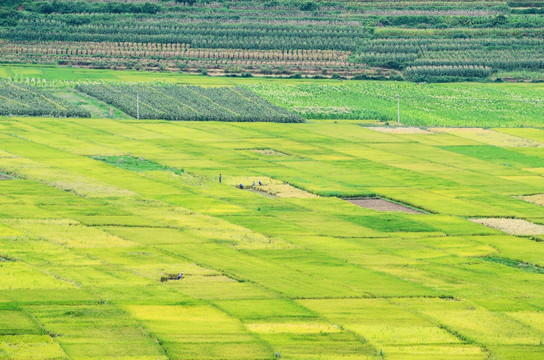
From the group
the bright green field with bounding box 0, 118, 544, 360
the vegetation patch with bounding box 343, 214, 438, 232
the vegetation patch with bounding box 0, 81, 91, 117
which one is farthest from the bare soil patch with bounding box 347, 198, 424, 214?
the vegetation patch with bounding box 0, 81, 91, 117

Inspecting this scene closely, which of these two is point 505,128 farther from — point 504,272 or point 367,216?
point 504,272

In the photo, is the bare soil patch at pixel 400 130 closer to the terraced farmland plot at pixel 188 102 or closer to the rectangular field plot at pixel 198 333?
the terraced farmland plot at pixel 188 102

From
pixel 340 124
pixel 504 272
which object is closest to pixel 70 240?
pixel 504 272

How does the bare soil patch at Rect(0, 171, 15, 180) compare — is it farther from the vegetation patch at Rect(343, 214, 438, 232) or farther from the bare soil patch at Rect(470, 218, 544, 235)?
the bare soil patch at Rect(470, 218, 544, 235)

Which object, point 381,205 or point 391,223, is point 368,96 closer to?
point 381,205

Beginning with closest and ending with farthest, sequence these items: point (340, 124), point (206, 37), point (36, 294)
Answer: point (36, 294) < point (340, 124) < point (206, 37)

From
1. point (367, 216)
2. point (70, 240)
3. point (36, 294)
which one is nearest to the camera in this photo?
point (36, 294)
